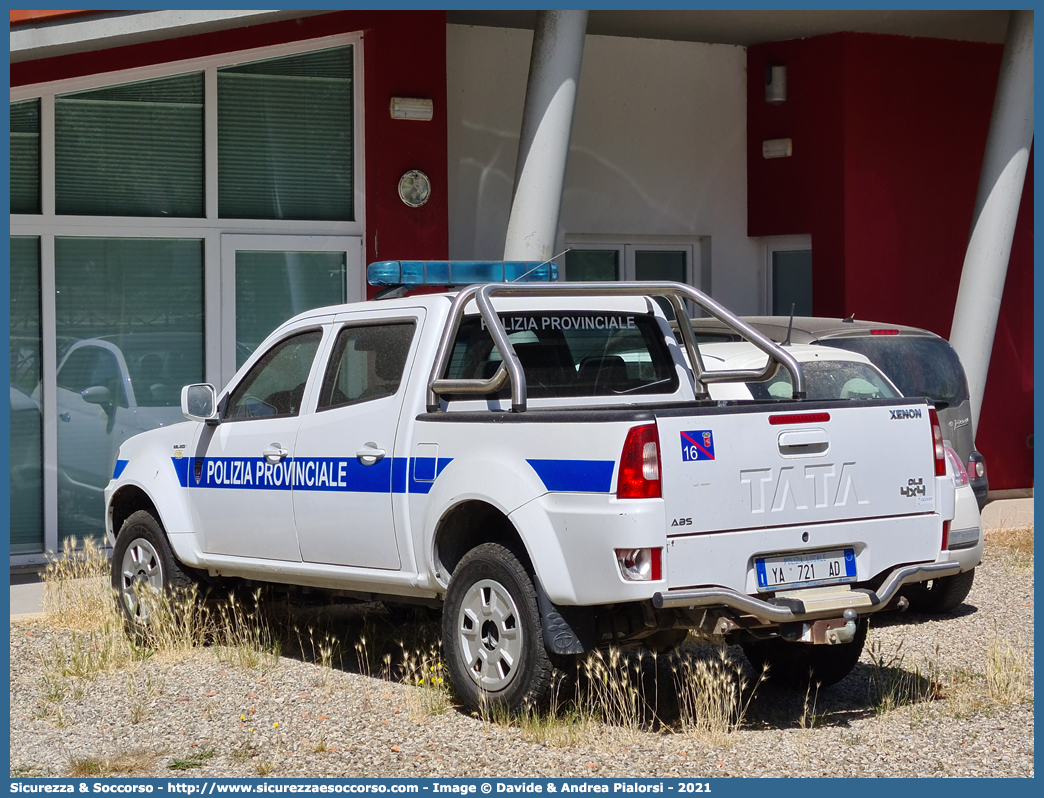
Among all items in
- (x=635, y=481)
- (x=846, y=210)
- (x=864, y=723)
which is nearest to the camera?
(x=635, y=481)

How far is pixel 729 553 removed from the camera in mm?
5719

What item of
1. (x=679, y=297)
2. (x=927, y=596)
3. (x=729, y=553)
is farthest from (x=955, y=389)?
(x=729, y=553)

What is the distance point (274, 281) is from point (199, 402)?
4.46 meters

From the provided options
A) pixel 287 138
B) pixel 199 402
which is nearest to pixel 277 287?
pixel 287 138

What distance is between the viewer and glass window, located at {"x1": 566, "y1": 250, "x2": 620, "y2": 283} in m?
14.5

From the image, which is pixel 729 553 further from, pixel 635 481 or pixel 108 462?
pixel 108 462

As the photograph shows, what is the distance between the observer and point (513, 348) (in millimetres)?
6730

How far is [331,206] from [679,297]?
532cm

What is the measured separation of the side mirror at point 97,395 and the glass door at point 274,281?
959mm

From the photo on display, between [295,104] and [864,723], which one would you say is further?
[295,104]

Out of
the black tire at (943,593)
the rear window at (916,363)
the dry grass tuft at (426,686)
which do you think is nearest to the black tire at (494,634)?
the dry grass tuft at (426,686)

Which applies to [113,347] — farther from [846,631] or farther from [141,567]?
[846,631]

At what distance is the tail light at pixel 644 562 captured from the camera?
5.57 metres

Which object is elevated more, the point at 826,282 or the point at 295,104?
the point at 295,104
